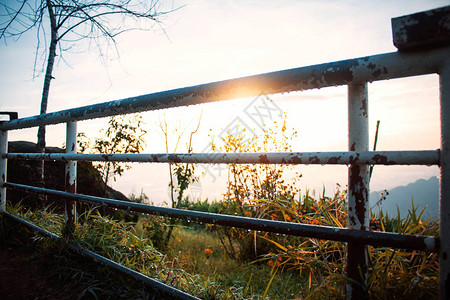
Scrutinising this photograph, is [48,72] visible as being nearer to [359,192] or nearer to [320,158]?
[320,158]

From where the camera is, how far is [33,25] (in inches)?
189

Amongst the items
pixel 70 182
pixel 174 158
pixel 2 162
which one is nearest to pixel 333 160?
pixel 174 158

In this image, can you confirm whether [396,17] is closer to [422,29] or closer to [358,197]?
[422,29]

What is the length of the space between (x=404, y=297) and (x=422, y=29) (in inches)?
31.4

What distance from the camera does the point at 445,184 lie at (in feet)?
2.42

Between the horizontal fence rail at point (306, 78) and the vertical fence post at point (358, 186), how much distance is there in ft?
0.21

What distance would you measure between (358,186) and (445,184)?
22 centimetres

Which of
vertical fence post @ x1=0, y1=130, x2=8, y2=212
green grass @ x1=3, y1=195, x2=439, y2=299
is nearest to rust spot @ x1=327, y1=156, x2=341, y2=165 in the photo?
green grass @ x1=3, y1=195, x2=439, y2=299

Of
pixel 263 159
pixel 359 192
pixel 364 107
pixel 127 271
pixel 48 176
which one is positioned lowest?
pixel 127 271

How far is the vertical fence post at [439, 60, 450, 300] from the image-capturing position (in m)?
0.72

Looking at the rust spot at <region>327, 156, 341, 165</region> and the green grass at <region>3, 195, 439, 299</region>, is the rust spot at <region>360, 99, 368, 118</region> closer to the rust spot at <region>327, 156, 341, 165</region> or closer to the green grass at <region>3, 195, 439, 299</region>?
the rust spot at <region>327, 156, 341, 165</region>

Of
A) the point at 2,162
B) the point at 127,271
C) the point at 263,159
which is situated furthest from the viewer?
the point at 2,162

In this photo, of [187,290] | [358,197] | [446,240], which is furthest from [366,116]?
[187,290]

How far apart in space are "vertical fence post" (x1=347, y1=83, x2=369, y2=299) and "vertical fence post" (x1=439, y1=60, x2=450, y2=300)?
187mm
